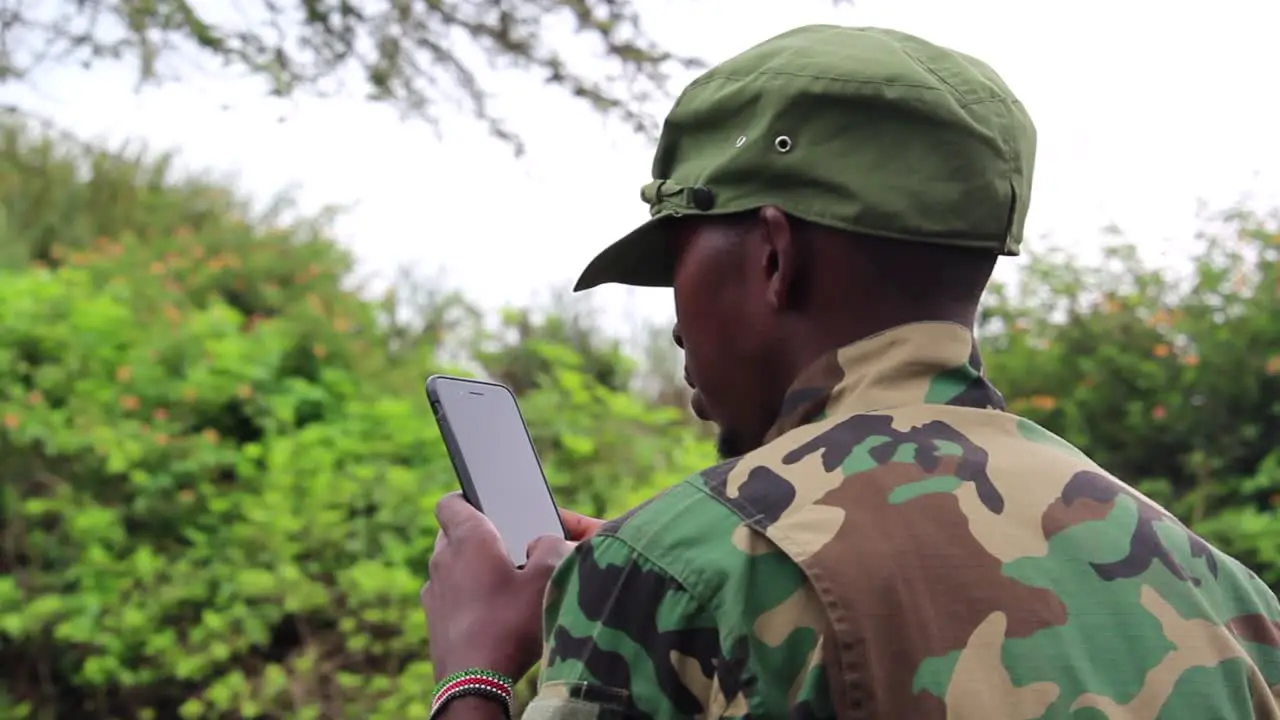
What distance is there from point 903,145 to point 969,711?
1.54ft

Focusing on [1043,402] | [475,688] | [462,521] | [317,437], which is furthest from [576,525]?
[1043,402]

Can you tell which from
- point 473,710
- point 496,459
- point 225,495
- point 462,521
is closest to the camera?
point 473,710

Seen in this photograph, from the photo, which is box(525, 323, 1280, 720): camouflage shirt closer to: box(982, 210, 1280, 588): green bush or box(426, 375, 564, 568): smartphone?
box(426, 375, 564, 568): smartphone

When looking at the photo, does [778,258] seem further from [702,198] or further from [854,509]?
[854,509]

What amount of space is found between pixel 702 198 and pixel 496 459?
51cm

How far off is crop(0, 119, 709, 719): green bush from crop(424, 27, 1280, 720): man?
276 centimetres

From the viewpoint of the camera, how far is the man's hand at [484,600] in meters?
1.15

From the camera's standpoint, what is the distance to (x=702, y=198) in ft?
3.90

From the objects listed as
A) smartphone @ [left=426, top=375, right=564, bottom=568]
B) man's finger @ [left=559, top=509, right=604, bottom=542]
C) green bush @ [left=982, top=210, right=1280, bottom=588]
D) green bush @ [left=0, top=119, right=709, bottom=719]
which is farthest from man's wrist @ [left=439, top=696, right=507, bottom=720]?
green bush @ [left=982, top=210, right=1280, bottom=588]

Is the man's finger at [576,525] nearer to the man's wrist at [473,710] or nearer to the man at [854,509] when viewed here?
the man at [854,509]

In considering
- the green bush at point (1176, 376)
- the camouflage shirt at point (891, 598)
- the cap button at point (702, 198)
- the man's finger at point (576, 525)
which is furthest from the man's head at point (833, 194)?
the green bush at point (1176, 376)

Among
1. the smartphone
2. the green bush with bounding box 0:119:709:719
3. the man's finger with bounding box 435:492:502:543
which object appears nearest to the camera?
the man's finger with bounding box 435:492:502:543

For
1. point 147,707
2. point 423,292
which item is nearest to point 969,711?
point 147,707

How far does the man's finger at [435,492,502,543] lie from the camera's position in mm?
1255
